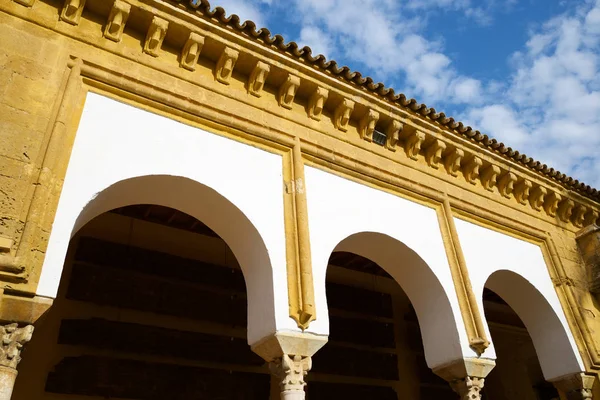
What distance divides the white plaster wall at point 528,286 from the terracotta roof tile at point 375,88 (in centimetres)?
121

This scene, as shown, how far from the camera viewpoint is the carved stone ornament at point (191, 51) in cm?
459

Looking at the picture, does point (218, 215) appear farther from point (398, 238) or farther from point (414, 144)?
point (414, 144)

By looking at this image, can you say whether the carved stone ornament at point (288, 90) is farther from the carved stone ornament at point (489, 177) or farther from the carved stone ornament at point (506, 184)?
the carved stone ornament at point (506, 184)

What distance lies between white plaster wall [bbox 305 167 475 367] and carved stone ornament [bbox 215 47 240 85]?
1258 mm

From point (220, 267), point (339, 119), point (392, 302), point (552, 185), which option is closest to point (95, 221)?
point (220, 267)

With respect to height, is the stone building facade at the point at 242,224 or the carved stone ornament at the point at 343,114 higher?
the carved stone ornament at the point at 343,114

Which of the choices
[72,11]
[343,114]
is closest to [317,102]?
[343,114]

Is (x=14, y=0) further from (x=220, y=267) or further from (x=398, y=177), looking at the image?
(x=398, y=177)

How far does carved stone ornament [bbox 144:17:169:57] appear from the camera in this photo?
14.5ft

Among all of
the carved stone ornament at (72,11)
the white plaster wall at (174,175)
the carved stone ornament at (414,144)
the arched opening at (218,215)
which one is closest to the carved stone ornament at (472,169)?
the carved stone ornament at (414,144)

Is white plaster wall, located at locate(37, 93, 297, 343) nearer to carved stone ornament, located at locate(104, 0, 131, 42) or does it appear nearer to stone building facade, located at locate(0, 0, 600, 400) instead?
stone building facade, located at locate(0, 0, 600, 400)

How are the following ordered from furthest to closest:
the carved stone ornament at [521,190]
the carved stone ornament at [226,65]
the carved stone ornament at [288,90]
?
1. the carved stone ornament at [521,190]
2. the carved stone ornament at [288,90]
3. the carved stone ornament at [226,65]

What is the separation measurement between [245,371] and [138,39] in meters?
3.96

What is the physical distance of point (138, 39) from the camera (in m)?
4.53
